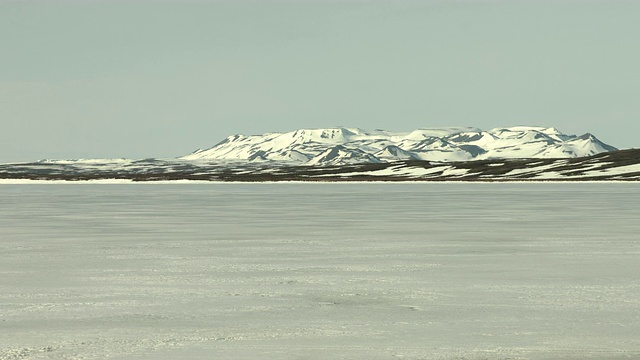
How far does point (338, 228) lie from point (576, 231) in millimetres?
7784

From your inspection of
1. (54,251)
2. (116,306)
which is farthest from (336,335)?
(54,251)

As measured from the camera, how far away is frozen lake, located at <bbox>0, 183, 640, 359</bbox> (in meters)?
10.5

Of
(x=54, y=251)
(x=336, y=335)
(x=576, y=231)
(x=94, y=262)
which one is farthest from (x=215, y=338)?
(x=576, y=231)

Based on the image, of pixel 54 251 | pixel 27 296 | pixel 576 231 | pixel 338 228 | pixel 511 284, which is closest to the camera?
pixel 27 296

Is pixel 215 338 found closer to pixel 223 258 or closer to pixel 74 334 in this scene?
pixel 74 334

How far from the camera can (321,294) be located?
14.6 m

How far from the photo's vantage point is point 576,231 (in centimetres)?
2777

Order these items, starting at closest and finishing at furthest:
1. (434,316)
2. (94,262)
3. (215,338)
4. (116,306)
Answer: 1. (215,338)
2. (434,316)
3. (116,306)
4. (94,262)

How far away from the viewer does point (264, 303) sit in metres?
13.6

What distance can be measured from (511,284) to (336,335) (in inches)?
218

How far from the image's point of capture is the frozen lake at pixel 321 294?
10461 mm

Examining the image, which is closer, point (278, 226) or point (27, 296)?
point (27, 296)

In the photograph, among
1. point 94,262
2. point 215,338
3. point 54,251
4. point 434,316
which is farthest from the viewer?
point 54,251

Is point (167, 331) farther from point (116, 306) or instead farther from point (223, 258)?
point (223, 258)
